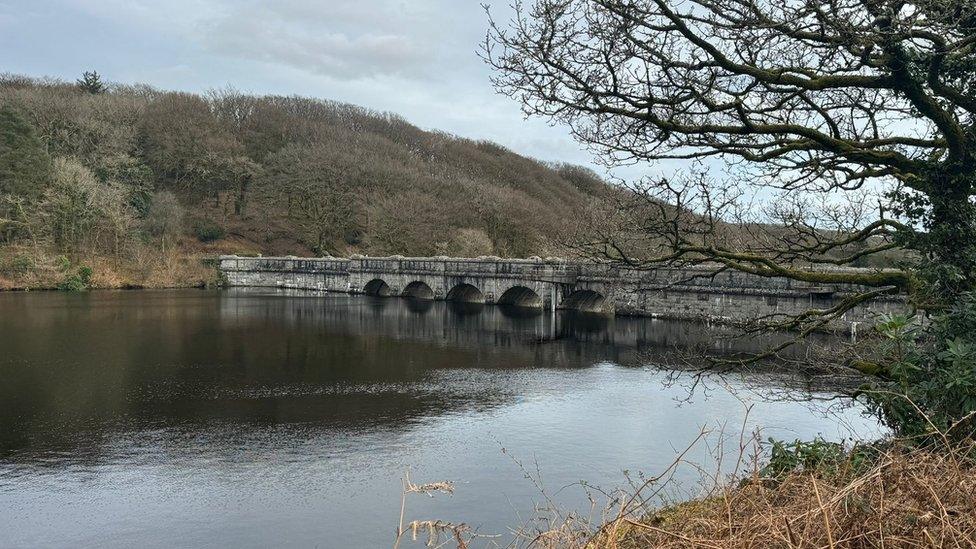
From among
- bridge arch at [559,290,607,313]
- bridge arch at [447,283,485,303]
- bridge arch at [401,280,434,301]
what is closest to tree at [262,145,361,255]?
bridge arch at [401,280,434,301]

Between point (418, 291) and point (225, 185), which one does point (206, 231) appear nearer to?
point (225, 185)

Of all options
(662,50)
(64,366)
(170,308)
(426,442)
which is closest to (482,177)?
(170,308)

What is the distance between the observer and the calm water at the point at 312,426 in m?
10.2

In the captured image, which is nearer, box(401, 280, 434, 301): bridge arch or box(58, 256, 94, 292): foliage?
box(58, 256, 94, 292): foliage

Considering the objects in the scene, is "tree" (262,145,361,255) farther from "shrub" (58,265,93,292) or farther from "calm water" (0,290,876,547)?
"calm water" (0,290,876,547)

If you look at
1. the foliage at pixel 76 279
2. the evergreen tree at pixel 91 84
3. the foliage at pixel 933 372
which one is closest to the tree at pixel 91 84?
the evergreen tree at pixel 91 84

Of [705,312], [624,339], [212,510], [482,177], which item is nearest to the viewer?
[212,510]

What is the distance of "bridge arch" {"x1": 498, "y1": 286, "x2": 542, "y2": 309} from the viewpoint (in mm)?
45094

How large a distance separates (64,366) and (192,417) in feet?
25.4

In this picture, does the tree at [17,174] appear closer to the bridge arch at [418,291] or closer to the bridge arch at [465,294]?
the bridge arch at [418,291]

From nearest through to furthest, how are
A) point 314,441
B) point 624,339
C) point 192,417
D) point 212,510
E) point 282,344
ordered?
point 212,510 → point 314,441 → point 192,417 → point 282,344 → point 624,339

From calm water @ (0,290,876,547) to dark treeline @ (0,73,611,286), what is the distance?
25367 millimetres

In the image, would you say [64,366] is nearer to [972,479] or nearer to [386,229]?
[972,479]

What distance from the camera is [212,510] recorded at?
10.4 m
